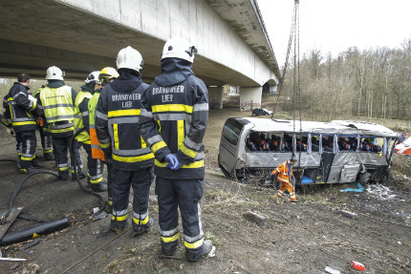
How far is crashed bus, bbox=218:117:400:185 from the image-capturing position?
645cm

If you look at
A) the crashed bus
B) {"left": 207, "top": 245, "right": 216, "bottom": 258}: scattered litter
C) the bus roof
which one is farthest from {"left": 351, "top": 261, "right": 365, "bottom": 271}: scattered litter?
the bus roof

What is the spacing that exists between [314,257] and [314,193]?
4944 mm

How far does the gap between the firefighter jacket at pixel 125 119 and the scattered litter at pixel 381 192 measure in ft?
24.7

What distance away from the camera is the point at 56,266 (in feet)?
7.82

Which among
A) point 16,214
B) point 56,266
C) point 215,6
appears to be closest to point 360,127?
point 215,6

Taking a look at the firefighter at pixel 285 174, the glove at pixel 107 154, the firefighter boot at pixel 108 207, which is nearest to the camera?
the glove at pixel 107 154

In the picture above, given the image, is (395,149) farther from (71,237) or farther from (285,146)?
(71,237)

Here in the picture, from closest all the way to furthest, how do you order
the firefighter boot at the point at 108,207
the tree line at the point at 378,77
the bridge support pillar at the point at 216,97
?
1. the firefighter boot at the point at 108,207
2. the tree line at the point at 378,77
3. the bridge support pillar at the point at 216,97

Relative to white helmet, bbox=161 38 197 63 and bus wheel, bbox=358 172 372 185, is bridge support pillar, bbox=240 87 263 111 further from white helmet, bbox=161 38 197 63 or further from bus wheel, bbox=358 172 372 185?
white helmet, bbox=161 38 197 63

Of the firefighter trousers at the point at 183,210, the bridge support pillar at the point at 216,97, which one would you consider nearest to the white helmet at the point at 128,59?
the firefighter trousers at the point at 183,210

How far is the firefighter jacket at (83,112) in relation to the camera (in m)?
3.67

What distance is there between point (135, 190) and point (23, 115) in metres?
3.92

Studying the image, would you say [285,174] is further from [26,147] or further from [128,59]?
[26,147]

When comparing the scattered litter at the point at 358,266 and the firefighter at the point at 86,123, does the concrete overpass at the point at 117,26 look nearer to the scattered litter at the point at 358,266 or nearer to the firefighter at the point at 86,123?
the firefighter at the point at 86,123
